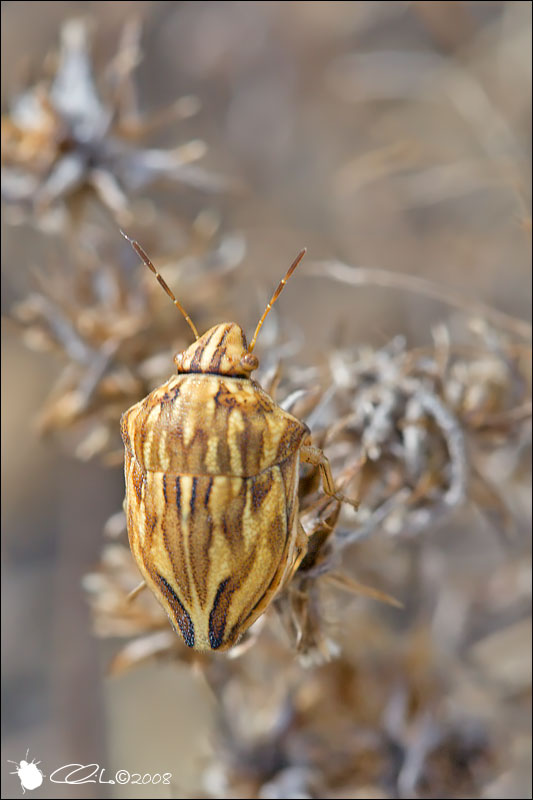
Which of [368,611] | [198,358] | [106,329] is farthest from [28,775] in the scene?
[198,358]

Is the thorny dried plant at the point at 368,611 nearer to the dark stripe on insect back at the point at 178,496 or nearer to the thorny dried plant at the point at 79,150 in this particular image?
the dark stripe on insect back at the point at 178,496

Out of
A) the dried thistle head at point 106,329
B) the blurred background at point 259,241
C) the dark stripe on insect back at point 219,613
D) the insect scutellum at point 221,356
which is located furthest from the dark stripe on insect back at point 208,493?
the blurred background at point 259,241

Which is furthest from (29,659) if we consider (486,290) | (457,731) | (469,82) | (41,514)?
(469,82)

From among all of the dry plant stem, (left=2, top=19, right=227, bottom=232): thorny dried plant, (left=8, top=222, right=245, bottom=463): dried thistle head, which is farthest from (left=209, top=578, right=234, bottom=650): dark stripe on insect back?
(left=2, top=19, right=227, bottom=232): thorny dried plant

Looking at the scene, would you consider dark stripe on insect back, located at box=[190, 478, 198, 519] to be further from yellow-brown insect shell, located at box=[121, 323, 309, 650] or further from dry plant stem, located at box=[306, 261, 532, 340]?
dry plant stem, located at box=[306, 261, 532, 340]

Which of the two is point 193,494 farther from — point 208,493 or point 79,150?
point 79,150
